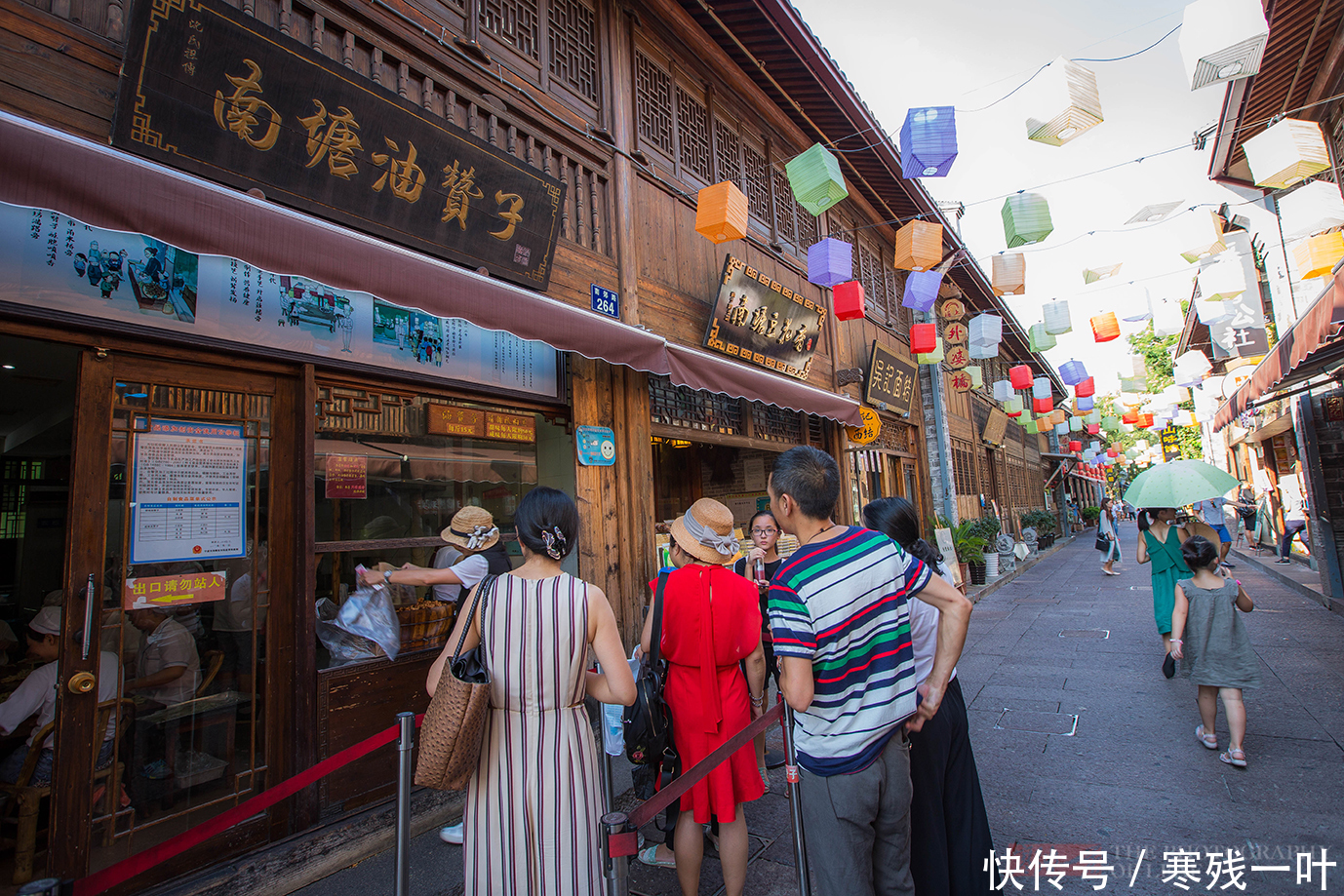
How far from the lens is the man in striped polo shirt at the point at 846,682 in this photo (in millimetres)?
2107

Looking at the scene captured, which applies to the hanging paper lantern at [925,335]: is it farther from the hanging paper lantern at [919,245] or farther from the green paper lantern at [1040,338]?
the hanging paper lantern at [919,245]

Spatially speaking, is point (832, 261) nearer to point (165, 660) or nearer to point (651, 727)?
point (651, 727)

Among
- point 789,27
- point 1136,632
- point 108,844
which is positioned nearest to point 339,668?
point 108,844

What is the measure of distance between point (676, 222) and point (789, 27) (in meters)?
2.97

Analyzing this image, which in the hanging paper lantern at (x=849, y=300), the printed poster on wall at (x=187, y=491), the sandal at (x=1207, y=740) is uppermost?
the hanging paper lantern at (x=849, y=300)

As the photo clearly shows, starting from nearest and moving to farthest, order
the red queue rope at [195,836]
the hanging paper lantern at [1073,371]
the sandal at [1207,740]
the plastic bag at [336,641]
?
the red queue rope at [195,836] < the plastic bag at [336,641] < the sandal at [1207,740] < the hanging paper lantern at [1073,371]

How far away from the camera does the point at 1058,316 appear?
12.4m

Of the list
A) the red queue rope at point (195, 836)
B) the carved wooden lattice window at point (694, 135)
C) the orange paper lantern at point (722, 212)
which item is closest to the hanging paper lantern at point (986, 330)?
the carved wooden lattice window at point (694, 135)

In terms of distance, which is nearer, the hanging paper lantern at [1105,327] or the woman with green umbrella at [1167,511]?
the woman with green umbrella at [1167,511]

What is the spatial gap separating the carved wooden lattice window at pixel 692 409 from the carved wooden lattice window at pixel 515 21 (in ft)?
10.5

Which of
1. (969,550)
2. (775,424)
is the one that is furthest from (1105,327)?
(775,424)

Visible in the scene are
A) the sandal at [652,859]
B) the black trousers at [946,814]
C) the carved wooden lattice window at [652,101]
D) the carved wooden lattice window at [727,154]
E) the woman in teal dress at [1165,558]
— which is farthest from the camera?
the carved wooden lattice window at [727,154]

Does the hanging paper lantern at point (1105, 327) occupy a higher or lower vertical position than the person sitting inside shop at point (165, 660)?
higher

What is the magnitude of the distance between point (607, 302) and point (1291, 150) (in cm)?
704
